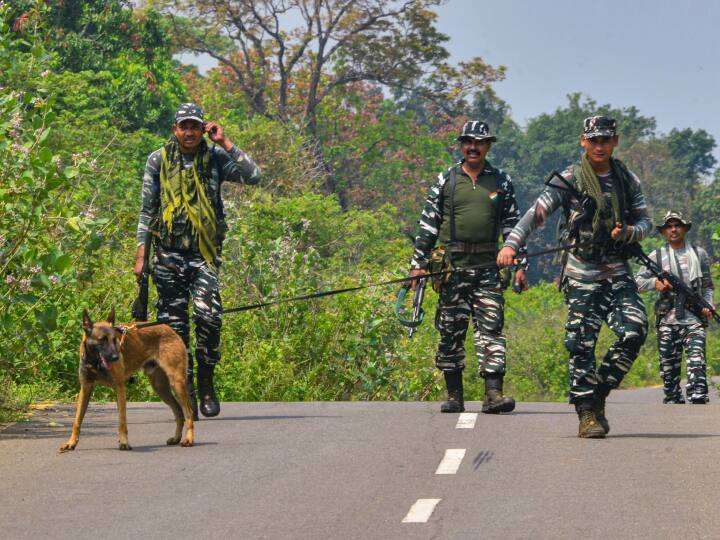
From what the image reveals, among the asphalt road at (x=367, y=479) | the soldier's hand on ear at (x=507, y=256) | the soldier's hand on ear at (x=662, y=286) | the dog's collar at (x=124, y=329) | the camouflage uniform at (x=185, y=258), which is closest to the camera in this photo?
the asphalt road at (x=367, y=479)

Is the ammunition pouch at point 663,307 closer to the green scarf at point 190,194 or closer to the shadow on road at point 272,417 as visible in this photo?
the shadow on road at point 272,417

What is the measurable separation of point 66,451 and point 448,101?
40.4m

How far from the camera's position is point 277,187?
3588 cm

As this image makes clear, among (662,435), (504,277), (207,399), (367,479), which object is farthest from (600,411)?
(207,399)

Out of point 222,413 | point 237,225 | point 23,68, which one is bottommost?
point 222,413

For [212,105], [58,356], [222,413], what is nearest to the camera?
[222,413]

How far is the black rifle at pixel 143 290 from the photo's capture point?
437 inches

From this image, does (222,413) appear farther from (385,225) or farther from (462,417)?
(385,225)

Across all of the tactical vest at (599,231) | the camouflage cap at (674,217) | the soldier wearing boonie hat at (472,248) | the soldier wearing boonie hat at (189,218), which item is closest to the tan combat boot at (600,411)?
the tactical vest at (599,231)

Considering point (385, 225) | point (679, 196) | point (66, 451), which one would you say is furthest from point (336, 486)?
point (679, 196)

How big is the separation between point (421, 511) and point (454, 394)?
195 inches

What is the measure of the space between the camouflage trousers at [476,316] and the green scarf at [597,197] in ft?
6.69

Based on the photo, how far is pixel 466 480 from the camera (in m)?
8.33

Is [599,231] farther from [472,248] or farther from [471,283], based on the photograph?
[471,283]
